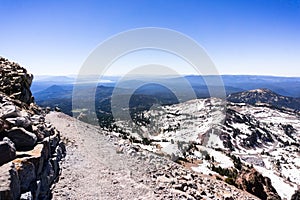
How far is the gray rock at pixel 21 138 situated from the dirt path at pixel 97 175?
365cm

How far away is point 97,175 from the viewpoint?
2088 cm

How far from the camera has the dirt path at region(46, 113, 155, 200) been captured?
17.8 metres

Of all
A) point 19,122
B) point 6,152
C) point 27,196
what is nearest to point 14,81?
point 19,122

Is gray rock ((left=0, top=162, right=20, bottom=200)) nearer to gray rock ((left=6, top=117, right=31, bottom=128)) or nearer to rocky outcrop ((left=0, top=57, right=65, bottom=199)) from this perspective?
rocky outcrop ((left=0, top=57, right=65, bottom=199))

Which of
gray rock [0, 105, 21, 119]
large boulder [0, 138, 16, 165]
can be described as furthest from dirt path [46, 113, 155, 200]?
gray rock [0, 105, 21, 119]

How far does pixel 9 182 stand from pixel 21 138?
15.6 ft

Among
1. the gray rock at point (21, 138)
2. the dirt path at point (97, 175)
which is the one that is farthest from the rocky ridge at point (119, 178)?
the gray rock at point (21, 138)

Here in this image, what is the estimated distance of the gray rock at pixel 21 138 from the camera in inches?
600

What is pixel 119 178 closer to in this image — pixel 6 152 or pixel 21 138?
pixel 21 138

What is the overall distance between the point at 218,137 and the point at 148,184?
115337 millimetres

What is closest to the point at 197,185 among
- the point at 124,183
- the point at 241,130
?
the point at 124,183

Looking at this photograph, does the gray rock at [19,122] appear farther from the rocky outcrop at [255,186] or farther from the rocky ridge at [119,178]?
the rocky outcrop at [255,186]

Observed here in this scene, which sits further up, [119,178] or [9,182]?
[9,182]

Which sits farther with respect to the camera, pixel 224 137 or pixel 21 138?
pixel 224 137
